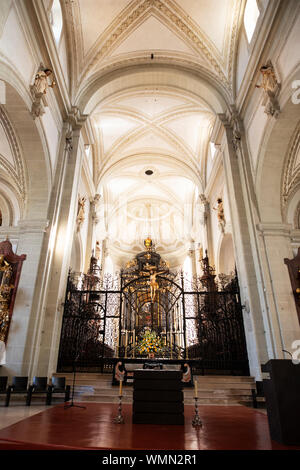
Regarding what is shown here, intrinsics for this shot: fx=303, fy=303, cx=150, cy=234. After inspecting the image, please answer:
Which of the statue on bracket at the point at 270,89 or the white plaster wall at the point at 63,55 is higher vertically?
the white plaster wall at the point at 63,55

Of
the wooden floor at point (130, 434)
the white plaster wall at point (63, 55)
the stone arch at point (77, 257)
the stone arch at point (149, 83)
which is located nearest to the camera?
the wooden floor at point (130, 434)

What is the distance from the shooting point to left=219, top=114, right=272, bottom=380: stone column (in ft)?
25.9

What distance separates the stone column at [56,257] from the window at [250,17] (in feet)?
20.4

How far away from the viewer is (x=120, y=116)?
1431cm

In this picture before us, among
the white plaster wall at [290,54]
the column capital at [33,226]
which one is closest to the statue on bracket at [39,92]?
the column capital at [33,226]

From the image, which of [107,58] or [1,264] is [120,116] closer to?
[107,58]

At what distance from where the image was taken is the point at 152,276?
36.8ft

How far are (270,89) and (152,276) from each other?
22.9 feet

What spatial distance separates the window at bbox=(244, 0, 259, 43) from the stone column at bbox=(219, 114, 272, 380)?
262 cm

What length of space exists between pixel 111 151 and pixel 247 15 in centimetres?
845

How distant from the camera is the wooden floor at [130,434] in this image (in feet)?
9.23

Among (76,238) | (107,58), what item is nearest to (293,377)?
(76,238)

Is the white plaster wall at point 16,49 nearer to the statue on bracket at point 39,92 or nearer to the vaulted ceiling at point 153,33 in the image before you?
the statue on bracket at point 39,92

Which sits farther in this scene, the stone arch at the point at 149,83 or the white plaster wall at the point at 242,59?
the stone arch at the point at 149,83
